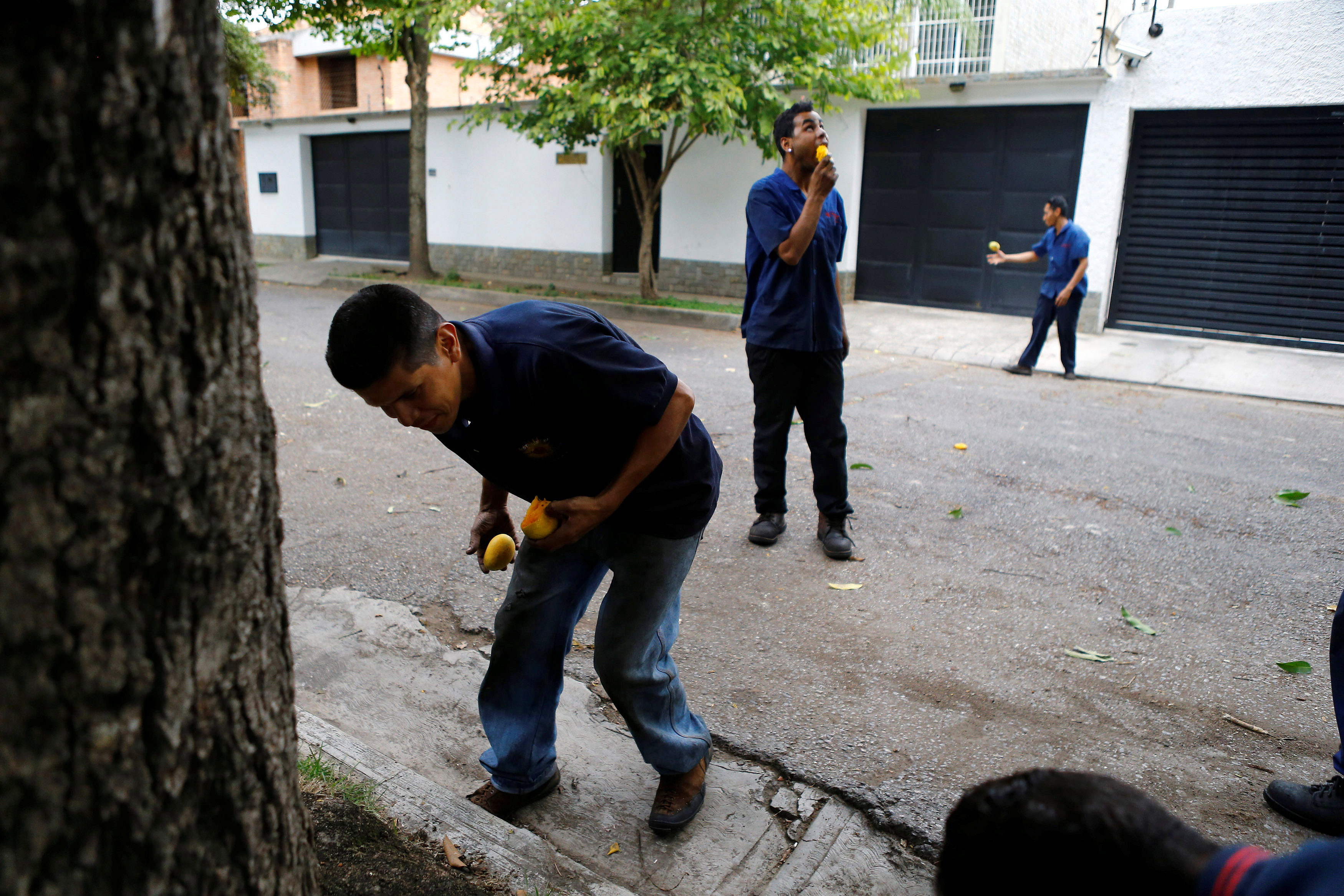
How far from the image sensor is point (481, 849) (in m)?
2.43

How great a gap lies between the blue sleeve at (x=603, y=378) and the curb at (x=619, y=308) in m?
8.81

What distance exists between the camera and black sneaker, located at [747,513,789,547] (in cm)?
482

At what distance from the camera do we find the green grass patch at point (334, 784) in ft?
8.34

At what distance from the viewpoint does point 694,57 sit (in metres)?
11.4

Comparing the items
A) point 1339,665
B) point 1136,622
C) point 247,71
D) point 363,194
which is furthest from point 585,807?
point 363,194

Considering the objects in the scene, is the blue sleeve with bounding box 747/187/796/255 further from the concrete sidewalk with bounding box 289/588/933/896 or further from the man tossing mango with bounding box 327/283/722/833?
the concrete sidewalk with bounding box 289/588/933/896

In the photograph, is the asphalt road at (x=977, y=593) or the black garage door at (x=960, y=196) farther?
the black garage door at (x=960, y=196)

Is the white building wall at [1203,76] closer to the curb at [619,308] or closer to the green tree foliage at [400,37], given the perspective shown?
the curb at [619,308]

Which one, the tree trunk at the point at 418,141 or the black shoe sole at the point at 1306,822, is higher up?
the tree trunk at the point at 418,141

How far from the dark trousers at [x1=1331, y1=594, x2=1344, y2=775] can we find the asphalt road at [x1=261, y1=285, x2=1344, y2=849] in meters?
0.37

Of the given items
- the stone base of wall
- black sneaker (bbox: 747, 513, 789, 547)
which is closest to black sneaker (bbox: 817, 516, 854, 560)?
black sneaker (bbox: 747, 513, 789, 547)


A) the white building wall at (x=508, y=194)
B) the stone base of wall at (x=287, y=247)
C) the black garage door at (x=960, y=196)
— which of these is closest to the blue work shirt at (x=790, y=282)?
the black garage door at (x=960, y=196)

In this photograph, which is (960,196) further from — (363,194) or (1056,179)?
(363,194)

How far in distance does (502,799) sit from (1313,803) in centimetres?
236
